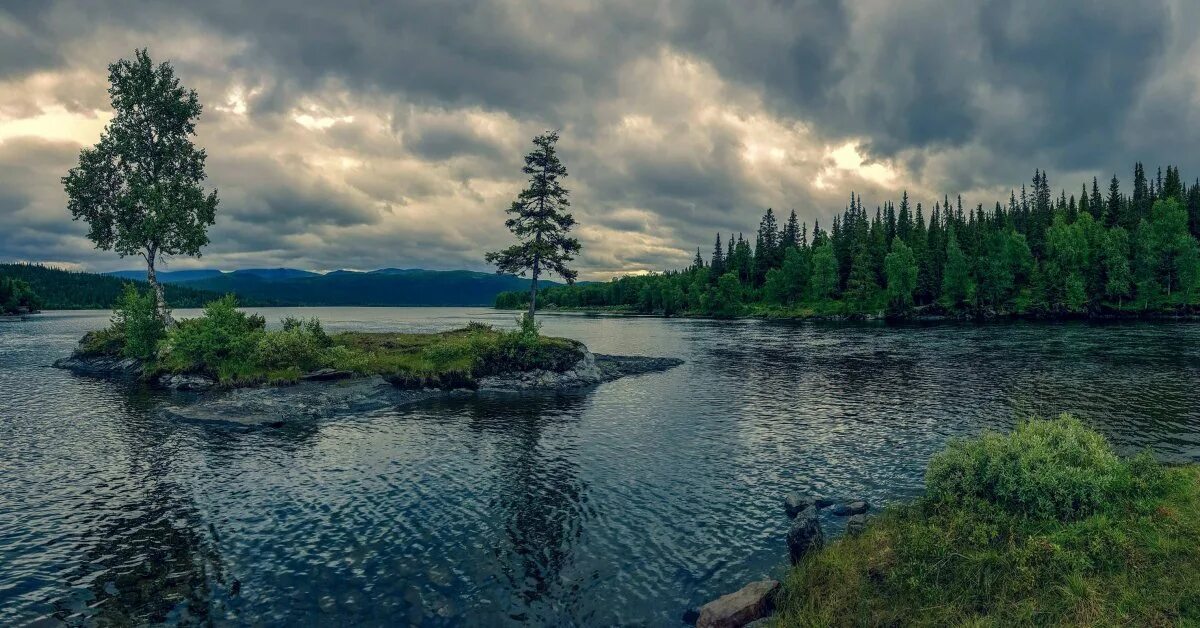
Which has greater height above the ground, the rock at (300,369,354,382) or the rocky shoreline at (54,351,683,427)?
the rock at (300,369,354,382)

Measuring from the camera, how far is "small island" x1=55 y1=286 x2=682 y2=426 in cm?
3900

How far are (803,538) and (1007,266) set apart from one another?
146223 millimetres

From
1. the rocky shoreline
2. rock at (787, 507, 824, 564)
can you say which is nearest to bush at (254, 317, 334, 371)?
the rocky shoreline

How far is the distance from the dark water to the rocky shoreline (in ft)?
7.84

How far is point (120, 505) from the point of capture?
19891 mm

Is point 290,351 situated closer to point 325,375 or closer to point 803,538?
point 325,375

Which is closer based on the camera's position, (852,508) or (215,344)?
(852,508)

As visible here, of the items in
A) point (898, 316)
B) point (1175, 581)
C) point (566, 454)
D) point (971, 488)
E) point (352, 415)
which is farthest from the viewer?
point (898, 316)

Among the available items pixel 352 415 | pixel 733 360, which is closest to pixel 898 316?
pixel 733 360

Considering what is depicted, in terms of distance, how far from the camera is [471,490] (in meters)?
22.0

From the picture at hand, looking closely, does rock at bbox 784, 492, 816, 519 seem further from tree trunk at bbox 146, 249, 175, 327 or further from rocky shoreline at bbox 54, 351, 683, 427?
tree trunk at bbox 146, 249, 175, 327

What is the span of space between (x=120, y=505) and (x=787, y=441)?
28.3 m

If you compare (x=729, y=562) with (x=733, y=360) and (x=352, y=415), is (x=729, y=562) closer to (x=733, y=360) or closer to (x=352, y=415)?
(x=352, y=415)

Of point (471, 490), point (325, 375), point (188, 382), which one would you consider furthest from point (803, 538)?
point (188, 382)
